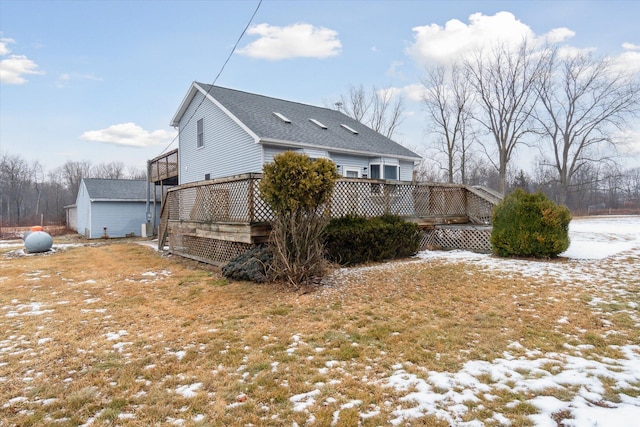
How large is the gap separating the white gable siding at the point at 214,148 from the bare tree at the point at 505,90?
1902 cm

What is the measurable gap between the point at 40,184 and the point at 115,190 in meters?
34.1

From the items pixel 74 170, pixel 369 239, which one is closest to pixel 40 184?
pixel 74 170

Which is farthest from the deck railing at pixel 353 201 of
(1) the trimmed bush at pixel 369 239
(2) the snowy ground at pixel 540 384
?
(2) the snowy ground at pixel 540 384

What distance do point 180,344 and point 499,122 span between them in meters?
26.8

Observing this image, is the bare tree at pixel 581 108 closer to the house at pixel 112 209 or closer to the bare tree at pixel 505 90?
the bare tree at pixel 505 90

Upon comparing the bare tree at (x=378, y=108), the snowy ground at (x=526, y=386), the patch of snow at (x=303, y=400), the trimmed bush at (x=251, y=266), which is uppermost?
the bare tree at (x=378, y=108)

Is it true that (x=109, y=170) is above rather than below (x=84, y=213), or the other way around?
above

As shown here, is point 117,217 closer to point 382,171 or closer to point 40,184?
point 382,171

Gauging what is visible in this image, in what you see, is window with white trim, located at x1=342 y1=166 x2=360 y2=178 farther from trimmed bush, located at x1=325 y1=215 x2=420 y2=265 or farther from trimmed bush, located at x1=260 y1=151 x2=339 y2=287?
trimmed bush, located at x1=260 y1=151 x2=339 y2=287

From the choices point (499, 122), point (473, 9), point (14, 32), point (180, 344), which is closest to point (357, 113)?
point (499, 122)

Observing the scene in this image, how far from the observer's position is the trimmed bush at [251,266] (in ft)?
19.6

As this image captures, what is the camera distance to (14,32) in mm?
11320

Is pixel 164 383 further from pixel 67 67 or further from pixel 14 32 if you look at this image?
pixel 67 67

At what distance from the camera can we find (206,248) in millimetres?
8828
